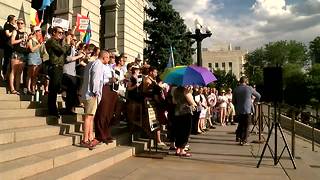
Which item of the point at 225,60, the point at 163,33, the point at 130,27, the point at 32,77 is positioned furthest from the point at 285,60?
the point at 32,77

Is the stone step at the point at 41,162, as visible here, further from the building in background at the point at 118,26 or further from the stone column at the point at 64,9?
the building in background at the point at 118,26

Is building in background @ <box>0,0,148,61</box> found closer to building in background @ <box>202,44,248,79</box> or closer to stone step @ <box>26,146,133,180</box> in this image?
stone step @ <box>26,146,133,180</box>

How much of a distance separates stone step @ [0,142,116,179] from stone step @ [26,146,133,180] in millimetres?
89

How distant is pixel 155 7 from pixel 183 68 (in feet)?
75.1

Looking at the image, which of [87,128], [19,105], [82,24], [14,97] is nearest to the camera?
[87,128]

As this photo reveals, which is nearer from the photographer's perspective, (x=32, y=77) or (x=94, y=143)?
(x=94, y=143)

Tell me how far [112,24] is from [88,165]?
14794mm

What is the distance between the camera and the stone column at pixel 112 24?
21391 millimetres

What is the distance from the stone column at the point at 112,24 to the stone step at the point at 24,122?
41.7 ft

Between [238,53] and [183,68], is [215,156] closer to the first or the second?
[183,68]

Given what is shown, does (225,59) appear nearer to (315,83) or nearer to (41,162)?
(315,83)

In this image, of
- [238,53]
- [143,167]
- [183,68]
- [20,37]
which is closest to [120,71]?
[183,68]

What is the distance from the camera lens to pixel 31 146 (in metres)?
7.13

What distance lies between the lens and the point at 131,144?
10422 mm
